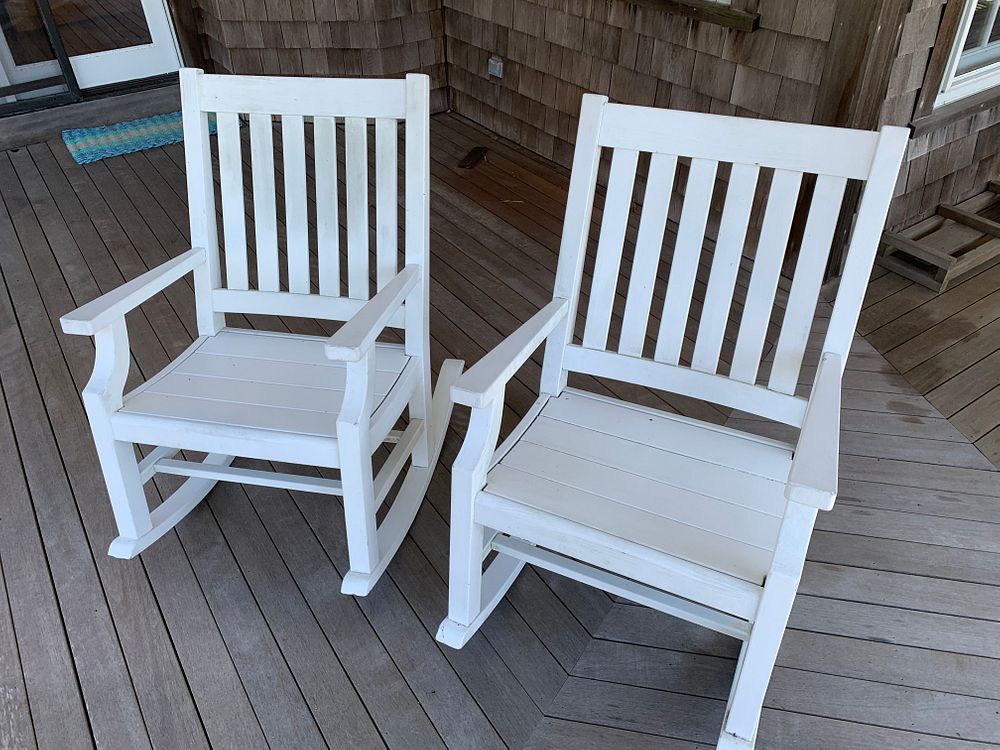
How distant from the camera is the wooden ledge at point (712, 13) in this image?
246 cm

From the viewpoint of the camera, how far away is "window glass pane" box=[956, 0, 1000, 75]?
2438 millimetres

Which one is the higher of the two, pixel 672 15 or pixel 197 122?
pixel 672 15

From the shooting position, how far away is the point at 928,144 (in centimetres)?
262

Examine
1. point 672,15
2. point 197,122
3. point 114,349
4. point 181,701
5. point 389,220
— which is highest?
point 672,15

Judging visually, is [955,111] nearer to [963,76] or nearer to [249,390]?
[963,76]

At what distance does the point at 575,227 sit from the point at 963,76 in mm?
1886

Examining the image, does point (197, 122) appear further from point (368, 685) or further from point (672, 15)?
point (672, 15)

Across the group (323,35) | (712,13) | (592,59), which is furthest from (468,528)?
(323,35)

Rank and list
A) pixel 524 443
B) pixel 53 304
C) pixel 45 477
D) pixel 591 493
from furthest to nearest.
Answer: pixel 53 304
pixel 45 477
pixel 524 443
pixel 591 493

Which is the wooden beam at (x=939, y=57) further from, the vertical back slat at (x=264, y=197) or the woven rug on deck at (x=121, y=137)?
the woven rug on deck at (x=121, y=137)

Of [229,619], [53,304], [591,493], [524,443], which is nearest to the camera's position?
[591,493]

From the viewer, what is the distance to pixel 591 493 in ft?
4.20

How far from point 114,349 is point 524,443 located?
0.82 m

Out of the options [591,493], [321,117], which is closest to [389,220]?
[321,117]
